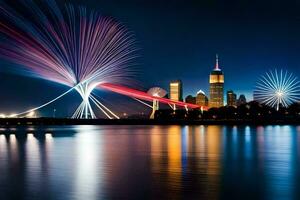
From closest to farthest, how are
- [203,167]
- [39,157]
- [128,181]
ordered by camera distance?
[128,181]
[203,167]
[39,157]

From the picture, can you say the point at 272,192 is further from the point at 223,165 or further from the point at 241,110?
the point at 241,110

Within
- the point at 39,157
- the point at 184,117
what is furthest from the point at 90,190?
the point at 184,117

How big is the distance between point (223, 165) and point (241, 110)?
105 metres

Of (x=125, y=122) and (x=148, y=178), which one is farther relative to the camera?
(x=125, y=122)

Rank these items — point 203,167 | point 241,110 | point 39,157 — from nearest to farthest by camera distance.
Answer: point 203,167 < point 39,157 < point 241,110

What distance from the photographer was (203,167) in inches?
725

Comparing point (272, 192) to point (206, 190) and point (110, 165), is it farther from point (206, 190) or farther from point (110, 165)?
point (110, 165)

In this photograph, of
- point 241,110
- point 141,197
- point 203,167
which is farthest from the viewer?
point 241,110

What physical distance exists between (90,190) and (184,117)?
11177cm

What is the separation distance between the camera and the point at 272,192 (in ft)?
41.8

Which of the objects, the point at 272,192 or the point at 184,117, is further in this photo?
the point at 184,117

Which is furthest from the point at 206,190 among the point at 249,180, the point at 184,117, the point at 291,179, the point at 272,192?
the point at 184,117

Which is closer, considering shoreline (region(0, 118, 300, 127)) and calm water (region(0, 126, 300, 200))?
calm water (region(0, 126, 300, 200))

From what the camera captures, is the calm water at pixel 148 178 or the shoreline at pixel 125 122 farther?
the shoreline at pixel 125 122
